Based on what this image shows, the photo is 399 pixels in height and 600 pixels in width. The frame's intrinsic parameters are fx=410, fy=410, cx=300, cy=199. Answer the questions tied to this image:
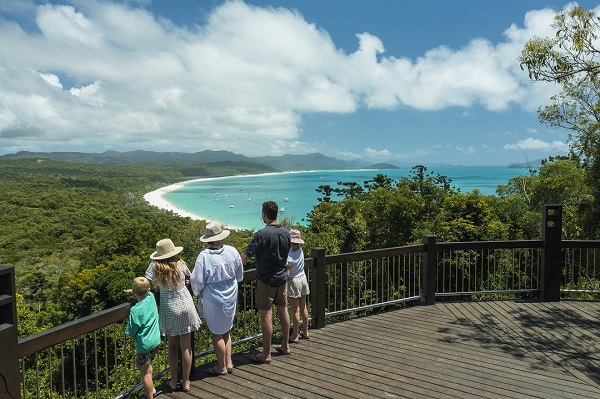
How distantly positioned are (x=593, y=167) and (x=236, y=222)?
64.1m

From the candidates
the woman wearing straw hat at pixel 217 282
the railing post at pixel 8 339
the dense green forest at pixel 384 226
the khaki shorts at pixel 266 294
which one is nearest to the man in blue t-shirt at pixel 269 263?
the khaki shorts at pixel 266 294

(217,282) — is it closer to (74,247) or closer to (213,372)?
(213,372)

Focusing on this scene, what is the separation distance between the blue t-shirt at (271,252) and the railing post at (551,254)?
467cm

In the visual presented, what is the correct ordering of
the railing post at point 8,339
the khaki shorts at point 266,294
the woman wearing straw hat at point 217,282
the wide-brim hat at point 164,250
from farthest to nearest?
the khaki shorts at point 266,294, the woman wearing straw hat at point 217,282, the wide-brim hat at point 164,250, the railing post at point 8,339

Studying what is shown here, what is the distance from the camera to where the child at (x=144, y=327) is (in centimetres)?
338

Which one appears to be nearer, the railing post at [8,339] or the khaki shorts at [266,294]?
the railing post at [8,339]

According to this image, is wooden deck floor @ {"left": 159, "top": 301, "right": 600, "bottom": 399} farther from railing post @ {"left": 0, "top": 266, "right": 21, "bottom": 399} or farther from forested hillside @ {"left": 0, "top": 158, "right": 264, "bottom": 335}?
forested hillside @ {"left": 0, "top": 158, "right": 264, "bottom": 335}

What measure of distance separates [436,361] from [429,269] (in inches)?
87.4

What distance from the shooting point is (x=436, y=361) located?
4.42 meters

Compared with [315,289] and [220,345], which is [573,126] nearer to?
[315,289]

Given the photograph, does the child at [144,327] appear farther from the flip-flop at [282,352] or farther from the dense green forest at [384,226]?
the dense green forest at [384,226]

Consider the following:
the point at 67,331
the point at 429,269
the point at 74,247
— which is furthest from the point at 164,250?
the point at 74,247

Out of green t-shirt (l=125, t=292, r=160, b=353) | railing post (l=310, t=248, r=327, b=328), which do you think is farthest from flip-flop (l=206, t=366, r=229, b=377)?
railing post (l=310, t=248, r=327, b=328)

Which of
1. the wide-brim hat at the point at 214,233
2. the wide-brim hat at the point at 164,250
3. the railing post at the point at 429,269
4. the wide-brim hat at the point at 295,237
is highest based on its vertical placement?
the wide-brim hat at the point at 214,233
